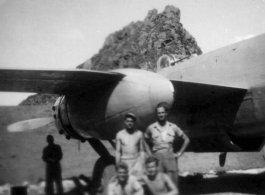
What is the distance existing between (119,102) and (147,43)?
182ft

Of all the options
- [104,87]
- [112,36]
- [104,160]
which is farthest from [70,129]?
[112,36]

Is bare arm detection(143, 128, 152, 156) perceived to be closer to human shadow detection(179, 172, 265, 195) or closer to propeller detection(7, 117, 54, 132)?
human shadow detection(179, 172, 265, 195)

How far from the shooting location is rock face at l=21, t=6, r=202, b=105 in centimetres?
5650

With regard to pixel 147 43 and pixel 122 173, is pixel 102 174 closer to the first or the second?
pixel 122 173

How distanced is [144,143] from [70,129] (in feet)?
11.2

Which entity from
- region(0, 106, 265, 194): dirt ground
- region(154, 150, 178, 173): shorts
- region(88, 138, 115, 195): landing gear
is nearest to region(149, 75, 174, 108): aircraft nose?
region(154, 150, 178, 173): shorts

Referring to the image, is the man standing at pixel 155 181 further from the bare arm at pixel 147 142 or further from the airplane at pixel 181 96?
the airplane at pixel 181 96

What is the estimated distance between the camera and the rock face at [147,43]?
56.5 metres

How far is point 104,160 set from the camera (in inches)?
289

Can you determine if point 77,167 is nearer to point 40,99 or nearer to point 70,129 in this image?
point 70,129

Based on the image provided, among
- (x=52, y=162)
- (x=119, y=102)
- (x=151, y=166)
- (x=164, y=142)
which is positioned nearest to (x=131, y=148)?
(x=164, y=142)

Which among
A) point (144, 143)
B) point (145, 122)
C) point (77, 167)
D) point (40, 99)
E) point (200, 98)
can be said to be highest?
point (40, 99)

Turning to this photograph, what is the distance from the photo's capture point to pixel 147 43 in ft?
196

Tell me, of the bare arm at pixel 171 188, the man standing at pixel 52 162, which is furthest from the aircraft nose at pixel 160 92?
the man standing at pixel 52 162
